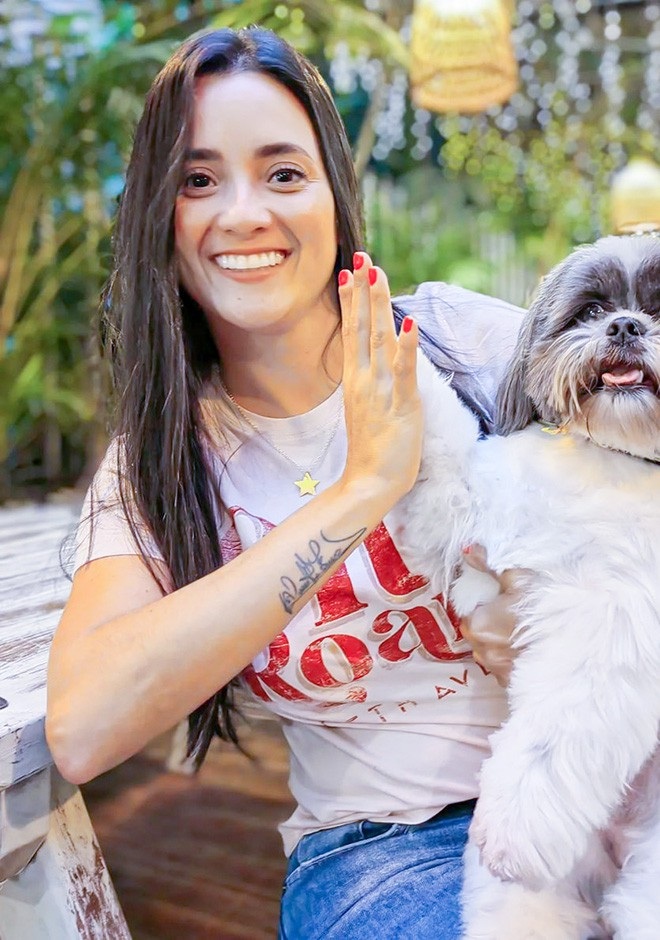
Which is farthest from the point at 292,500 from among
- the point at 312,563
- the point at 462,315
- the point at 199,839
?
the point at 199,839

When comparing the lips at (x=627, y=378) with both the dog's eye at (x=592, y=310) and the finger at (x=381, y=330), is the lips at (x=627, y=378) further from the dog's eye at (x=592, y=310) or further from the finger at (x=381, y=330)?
the finger at (x=381, y=330)

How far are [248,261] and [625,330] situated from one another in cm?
51

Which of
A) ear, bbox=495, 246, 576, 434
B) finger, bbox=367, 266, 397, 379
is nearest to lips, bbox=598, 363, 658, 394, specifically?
ear, bbox=495, 246, 576, 434

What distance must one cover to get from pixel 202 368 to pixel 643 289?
0.67m

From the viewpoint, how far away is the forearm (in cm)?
96

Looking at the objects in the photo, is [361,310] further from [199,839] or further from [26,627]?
[199,839]

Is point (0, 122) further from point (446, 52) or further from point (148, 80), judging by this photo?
point (446, 52)

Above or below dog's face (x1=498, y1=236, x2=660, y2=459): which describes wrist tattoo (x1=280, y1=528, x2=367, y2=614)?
below

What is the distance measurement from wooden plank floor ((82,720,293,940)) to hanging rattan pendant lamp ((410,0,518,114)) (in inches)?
107

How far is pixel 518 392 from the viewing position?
114 centimetres

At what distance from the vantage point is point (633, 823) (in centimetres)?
102

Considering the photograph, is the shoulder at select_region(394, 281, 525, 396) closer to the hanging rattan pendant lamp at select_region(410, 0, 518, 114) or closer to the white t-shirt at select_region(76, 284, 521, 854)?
the white t-shirt at select_region(76, 284, 521, 854)

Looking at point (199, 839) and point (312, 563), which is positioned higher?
point (312, 563)

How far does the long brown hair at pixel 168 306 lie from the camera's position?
45.1 inches
